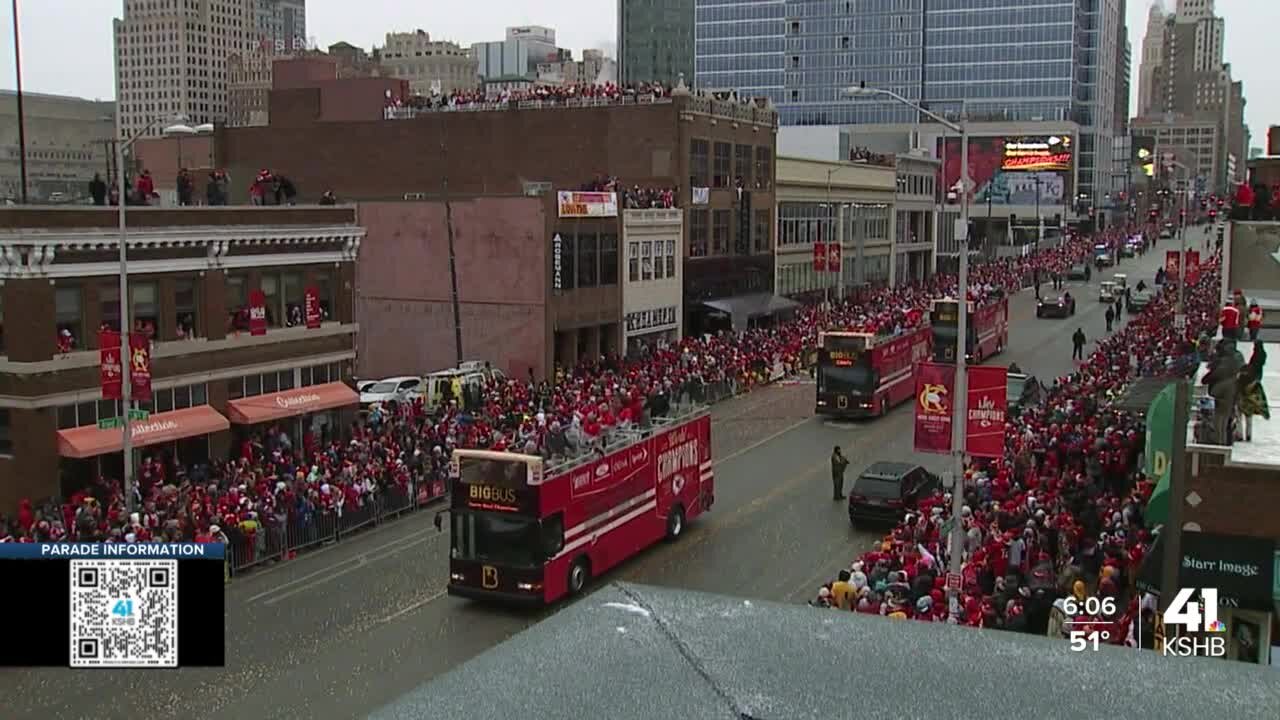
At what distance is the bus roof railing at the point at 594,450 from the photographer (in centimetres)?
2198

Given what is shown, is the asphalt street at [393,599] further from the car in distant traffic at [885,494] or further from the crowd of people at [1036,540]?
the crowd of people at [1036,540]

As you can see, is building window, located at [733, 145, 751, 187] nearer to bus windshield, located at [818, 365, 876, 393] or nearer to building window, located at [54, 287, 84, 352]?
bus windshield, located at [818, 365, 876, 393]

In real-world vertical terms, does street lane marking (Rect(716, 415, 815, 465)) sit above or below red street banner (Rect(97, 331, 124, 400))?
below

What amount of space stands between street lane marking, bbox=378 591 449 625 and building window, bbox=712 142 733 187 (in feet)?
134

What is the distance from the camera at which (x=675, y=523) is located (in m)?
27.2

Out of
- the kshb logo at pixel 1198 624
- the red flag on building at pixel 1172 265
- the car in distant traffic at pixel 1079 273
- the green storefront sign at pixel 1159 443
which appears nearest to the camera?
the kshb logo at pixel 1198 624

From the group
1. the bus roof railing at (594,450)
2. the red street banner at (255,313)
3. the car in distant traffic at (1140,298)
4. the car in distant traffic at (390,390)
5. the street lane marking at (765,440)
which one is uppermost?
the red street banner at (255,313)

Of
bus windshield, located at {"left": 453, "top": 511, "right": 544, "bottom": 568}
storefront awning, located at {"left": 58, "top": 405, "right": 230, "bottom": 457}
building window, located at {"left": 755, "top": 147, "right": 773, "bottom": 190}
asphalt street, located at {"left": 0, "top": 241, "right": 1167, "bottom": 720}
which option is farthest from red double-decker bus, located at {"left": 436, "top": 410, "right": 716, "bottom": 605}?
building window, located at {"left": 755, "top": 147, "right": 773, "bottom": 190}

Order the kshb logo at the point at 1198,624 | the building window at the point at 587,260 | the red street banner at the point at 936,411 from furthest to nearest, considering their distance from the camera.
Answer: the building window at the point at 587,260 < the red street banner at the point at 936,411 < the kshb logo at the point at 1198,624

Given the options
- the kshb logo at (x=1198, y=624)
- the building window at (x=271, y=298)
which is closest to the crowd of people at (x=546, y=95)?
the building window at (x=271, y=298)

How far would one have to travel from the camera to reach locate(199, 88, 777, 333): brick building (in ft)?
195

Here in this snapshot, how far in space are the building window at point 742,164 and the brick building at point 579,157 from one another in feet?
0.23

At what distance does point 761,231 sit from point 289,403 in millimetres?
36306

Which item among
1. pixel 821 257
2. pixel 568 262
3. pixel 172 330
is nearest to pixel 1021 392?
pixel 568 262
